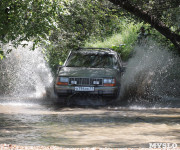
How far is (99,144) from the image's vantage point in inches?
250

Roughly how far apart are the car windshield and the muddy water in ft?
5.65

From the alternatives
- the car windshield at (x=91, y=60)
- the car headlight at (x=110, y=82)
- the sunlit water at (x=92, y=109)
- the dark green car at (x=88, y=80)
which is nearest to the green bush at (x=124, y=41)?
the sunlit water at (x=92, y=109)

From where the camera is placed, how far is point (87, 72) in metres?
12.3

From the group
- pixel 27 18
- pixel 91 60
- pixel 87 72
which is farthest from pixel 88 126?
pixel 91 60

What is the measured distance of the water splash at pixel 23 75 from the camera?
15.7 m

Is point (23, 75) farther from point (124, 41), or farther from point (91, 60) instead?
point (124, 41)

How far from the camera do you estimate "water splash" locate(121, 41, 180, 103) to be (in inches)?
535

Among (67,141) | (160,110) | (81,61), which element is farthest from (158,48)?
(67,141)

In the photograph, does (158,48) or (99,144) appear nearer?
(99,144)

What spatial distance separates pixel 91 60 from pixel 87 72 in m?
0.91

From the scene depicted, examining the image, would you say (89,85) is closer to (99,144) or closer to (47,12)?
(47,12)

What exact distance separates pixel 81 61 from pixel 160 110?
10.6ft

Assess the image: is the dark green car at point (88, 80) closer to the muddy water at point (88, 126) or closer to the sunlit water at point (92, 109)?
the sunlit water at point (92, 109)

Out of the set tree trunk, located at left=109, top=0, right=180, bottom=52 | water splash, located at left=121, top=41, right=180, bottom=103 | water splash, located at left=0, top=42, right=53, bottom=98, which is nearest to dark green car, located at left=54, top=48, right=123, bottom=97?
water splash, located at left=121, top=41, right=180, bottom=103
